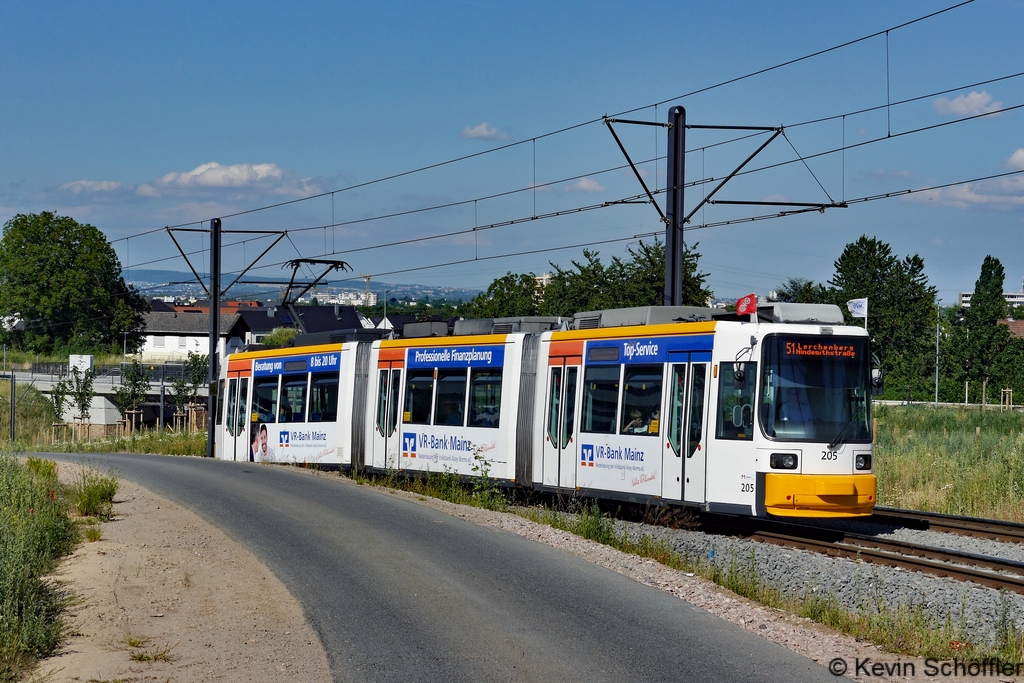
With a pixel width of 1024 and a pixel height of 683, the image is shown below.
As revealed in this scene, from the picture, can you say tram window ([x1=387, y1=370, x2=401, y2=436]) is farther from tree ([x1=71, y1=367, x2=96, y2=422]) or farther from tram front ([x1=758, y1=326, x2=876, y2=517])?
tree ([x1=71, y1=367, x2=96, y2=422])

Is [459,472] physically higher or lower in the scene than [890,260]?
lower

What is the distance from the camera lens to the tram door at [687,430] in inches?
603

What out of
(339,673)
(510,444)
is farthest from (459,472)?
(339,673)

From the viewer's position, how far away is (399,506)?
1720cm

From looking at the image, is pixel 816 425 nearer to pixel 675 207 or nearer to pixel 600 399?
pixel 600 399

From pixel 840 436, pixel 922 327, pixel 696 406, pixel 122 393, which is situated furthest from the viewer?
pixel 922 327

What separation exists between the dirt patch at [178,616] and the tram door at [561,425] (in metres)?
5.83

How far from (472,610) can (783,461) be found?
5.83 m

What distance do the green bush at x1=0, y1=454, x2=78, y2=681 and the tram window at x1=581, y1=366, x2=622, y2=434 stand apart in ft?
25.4

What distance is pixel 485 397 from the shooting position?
64.8 ft

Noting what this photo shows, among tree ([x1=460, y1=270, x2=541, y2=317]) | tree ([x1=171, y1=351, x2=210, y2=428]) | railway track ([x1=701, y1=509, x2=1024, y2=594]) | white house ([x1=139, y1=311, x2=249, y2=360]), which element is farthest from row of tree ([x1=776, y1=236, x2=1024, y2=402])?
white house ([x1=139, y1=311, x2=249, y2=360])

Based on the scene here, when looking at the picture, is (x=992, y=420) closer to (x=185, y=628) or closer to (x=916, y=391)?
(x=185, y=628)

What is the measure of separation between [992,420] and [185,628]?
37.3 m

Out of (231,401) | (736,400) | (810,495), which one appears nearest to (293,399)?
(231,401)
